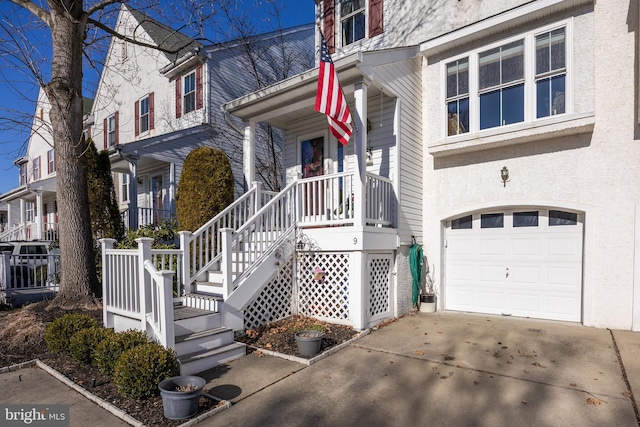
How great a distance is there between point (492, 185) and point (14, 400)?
25.7 feet

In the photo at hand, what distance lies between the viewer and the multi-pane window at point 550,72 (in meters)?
6.34

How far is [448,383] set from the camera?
4020mm

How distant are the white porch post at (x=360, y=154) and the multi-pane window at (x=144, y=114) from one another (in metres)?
11.9

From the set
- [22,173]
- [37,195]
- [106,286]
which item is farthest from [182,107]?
[22,173]

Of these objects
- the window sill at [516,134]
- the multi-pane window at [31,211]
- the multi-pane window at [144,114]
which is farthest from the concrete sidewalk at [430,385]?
the multi-pane window at [31,211]

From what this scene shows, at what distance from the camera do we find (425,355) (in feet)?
16.1

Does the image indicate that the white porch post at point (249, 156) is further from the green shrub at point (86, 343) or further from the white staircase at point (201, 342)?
the green shrub at point (86, 343)

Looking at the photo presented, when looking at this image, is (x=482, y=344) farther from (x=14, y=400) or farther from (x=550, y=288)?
(x=14, y=400)

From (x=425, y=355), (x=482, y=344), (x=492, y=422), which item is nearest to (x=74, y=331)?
(x=425, y=355)

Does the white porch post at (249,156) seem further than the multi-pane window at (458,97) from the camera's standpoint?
Yes

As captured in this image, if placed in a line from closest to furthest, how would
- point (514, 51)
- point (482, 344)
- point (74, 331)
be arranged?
point (74, 331)
point (482, 344)
point (514, 51)

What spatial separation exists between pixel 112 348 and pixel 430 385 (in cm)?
353

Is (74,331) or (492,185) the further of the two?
(492,185)

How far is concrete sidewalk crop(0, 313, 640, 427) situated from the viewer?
132 inches
